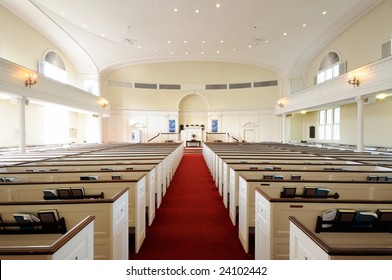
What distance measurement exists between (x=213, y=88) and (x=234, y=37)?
20.7 feet

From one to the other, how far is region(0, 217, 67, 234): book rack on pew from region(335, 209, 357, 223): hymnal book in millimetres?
2557

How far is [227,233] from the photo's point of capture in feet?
12.5

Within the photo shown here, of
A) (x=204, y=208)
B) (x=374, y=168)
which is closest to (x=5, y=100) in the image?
(x=204, y=208)

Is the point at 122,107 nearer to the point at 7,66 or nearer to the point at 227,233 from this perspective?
the point at 7,66

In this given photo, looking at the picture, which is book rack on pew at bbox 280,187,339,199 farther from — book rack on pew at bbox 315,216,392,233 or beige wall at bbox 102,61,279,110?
beige wall at bbox 102,61,279,110

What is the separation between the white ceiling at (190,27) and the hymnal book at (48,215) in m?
11.8

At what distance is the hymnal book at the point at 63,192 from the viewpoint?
3125mm

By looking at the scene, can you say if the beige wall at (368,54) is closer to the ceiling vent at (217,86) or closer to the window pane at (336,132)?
the window pane at (336,132)

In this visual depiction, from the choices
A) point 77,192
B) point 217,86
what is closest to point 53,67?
point 217,86

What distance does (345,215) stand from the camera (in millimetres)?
2320

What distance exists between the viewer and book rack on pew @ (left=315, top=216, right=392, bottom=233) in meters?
2.35

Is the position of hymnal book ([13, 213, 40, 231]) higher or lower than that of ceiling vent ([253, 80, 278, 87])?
lower

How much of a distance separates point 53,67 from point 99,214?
52.6ft

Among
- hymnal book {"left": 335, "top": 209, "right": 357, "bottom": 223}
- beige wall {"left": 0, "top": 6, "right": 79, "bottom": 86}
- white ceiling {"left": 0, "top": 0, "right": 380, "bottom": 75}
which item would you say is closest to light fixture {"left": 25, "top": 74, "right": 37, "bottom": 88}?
beige wall {"left": 0, "top": 6, "right": 79, "bottom": 86}
